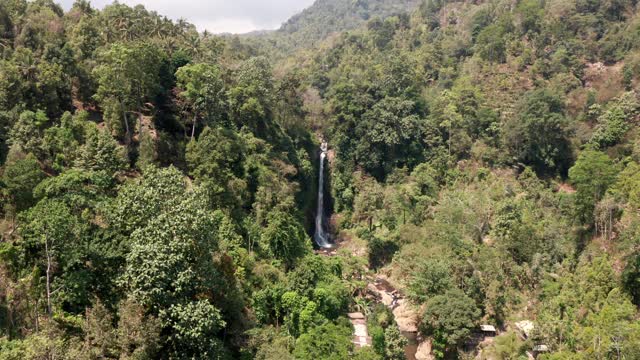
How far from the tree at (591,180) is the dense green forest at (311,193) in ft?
0.50

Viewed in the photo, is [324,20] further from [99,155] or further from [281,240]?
[99,155]

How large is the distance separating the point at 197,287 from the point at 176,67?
84.6ft

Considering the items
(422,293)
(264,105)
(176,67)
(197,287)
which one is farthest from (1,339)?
(264,105)

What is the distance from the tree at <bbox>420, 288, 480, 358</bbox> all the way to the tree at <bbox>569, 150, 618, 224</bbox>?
13.9m

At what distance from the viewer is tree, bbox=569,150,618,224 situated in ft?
118

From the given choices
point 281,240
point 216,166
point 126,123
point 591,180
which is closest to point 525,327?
point 591,180

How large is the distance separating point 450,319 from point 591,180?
16881 millimetres

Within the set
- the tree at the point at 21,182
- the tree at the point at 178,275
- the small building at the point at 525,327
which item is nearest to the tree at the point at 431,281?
the small building at the point at 525,327

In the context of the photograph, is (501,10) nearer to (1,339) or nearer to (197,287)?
(197,287)

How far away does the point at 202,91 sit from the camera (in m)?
35.8

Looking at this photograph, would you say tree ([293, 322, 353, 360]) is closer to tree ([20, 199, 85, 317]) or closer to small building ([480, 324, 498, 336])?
tree ([20, 199, 85, 317])

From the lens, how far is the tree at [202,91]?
3572cm

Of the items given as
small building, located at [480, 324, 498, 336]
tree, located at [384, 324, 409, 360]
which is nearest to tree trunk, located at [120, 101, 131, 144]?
tree, located at [384, 324, 409, 360]

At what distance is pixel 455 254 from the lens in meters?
36.1
